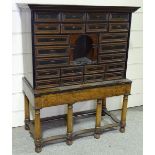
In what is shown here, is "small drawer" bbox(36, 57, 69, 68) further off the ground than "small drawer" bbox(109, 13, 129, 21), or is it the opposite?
"small drawer" bbox(109, 13, 129, 21)

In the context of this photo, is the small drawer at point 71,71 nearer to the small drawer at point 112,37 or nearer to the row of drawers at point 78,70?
the row of drawers at point 78,70

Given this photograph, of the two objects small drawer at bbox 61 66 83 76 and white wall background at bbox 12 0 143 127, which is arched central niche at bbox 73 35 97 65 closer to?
small drawer at bbox 61 66 83 76

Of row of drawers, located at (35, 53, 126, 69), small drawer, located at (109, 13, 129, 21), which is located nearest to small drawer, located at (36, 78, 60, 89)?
row of drawers, located at (35, 53, 126, 69)

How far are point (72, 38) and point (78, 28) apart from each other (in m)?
0.11

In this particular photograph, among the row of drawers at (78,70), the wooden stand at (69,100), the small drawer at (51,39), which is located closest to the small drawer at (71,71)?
the row of drawers at (78,70)

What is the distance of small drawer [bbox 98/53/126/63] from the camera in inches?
109

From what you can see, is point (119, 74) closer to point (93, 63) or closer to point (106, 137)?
point (93, 63)

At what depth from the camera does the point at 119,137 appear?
10.1 feet

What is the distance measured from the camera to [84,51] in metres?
3.01

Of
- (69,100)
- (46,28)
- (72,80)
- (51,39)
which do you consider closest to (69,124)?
(69,100)

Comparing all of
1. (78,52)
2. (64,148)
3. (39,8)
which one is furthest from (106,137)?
(39,8)

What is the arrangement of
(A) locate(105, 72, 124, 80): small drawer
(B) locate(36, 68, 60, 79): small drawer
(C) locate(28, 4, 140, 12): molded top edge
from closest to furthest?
(C) locate(28, 4, 140, 12): molded top edge < (B) locate(36, 68, 60, 79): small drawer < (A) locate(105, 72, 124, 80): small drawer

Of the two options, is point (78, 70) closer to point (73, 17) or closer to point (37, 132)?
point (73, 17)

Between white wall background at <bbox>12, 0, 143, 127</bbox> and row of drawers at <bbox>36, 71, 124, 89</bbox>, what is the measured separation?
0.50 metres
